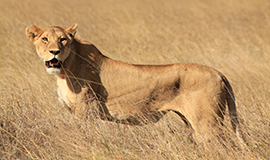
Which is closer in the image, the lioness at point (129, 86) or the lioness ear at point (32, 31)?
the lioness at point (129, 86)

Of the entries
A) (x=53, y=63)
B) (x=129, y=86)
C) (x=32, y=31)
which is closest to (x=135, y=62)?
(x=129, y=86)

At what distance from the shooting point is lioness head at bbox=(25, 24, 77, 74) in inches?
156

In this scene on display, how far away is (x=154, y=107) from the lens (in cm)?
427

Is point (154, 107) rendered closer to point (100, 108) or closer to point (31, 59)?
point (100, 108)

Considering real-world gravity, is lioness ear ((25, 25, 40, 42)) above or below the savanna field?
above

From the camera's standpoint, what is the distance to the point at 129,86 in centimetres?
435

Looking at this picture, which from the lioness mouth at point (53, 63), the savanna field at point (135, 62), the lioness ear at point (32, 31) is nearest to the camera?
the savanna field at point (135, 62)

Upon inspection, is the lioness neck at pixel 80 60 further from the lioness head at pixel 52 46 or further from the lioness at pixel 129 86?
the lioness head at pixel 52 46

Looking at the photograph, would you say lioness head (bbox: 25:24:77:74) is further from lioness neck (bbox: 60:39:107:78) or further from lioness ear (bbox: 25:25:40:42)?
lioness neck (bbox: 60:39:107:78)

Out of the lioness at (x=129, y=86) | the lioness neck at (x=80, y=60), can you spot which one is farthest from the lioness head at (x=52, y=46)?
the lioness neck at (x=80, y=60)

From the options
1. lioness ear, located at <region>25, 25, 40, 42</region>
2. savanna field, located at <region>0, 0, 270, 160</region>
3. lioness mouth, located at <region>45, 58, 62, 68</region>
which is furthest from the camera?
lioness ear, located at <region>25, 25, 40, 42</region>

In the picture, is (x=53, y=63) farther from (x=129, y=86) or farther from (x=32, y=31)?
(x=129, y=86)

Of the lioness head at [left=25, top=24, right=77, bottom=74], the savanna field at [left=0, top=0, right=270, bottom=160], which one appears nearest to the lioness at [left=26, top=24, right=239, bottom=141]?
the lioness head at [left=25, top=24, right=77, bottom=74]

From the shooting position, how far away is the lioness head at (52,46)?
3961mm
